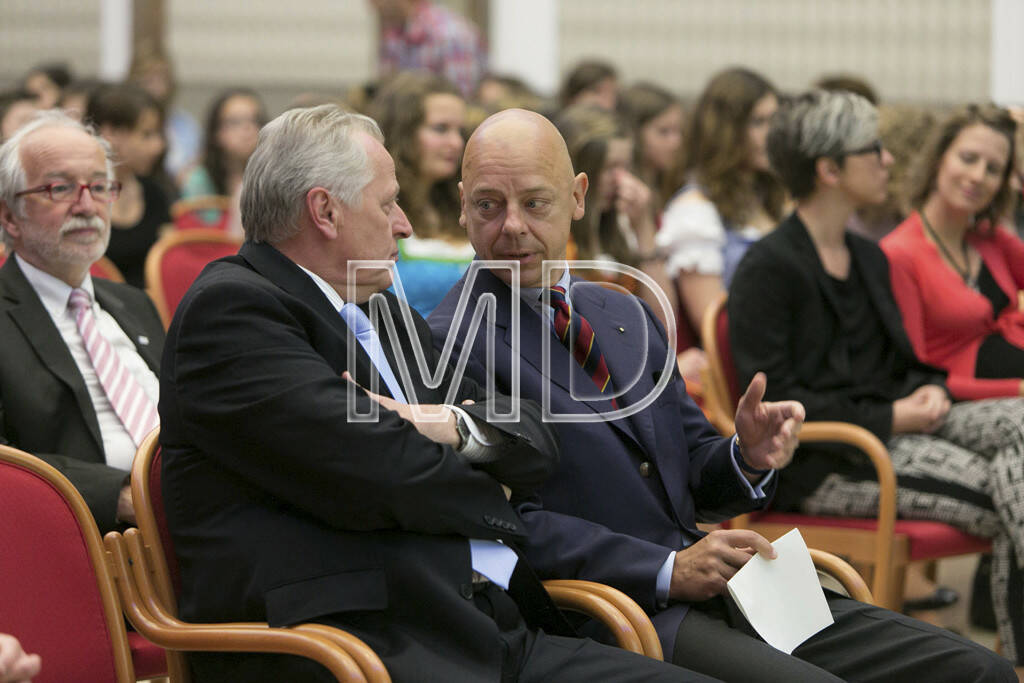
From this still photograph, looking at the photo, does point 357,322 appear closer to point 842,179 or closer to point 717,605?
point 717,605

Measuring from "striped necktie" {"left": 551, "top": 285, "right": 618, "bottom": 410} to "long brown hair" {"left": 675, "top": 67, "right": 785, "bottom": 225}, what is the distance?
2.38 metres

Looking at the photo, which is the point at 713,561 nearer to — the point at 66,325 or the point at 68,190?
the point at 66,325

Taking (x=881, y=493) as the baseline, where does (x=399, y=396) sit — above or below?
above

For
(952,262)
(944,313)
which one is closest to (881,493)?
(944,313)

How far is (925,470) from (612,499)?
1237 millimetres

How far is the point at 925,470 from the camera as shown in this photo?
3.13 metres

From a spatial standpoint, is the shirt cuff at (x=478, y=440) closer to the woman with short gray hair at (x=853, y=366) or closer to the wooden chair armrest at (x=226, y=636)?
the wooden chair armrest at (x=226, y=636)

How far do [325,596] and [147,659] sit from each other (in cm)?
63

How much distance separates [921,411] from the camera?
10.5ft

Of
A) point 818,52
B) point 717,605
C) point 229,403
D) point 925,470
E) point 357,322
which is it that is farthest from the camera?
point 818,52

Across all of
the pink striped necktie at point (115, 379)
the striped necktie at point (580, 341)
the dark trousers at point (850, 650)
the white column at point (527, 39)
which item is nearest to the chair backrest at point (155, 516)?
the pink striped necktie at point (115, 379)

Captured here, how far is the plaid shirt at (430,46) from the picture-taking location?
20.8 feet

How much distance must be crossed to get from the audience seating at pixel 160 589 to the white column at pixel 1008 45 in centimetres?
792

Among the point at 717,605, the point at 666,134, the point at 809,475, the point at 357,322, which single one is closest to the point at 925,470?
the point at 809,475
